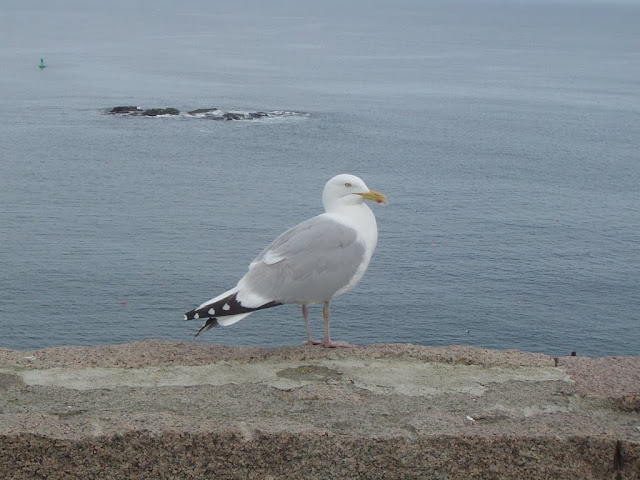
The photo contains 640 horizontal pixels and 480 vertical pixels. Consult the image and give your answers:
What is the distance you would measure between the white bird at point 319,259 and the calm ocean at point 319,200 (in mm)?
32397

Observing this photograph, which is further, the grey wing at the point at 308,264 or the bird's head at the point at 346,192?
the bird's head at the point at 346,192

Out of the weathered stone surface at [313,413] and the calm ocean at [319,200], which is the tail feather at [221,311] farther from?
the calm ocean at [319,200]

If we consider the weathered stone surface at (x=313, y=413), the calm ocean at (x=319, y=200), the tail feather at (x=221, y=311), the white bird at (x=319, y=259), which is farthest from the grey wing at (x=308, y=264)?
the calm ocean at (x=319, y=200)

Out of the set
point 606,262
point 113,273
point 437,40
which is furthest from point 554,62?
point 113,273

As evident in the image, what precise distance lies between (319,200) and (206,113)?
1171 inches

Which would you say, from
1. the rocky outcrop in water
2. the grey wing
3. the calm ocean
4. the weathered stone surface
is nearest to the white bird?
the grey wing

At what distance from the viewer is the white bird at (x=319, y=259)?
318 inches

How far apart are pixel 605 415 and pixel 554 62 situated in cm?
Answer: 15091

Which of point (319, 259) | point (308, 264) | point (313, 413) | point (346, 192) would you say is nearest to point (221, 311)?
point (308, 264)

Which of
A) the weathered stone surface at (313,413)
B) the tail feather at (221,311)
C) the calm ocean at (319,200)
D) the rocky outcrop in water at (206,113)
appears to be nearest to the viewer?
the weathered stone surface at (313,413)

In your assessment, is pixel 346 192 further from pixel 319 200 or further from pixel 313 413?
pixel 319 200

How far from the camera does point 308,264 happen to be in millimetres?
8227

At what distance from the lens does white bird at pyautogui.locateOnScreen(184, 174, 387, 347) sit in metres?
8.07

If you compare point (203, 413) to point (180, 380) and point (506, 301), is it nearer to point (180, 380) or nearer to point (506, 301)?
point (180, 380)
